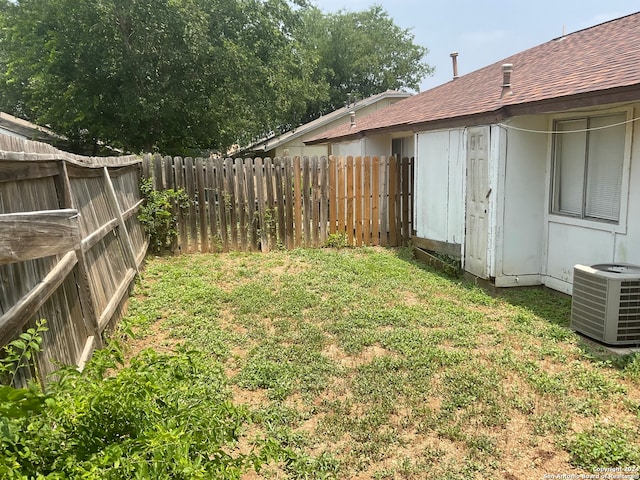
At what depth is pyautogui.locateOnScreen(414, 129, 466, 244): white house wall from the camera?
326 inches

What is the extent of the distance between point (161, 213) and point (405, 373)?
632 centimetres

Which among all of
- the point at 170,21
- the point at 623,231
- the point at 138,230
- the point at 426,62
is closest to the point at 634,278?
the point at 623,231

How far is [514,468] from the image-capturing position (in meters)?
3.08

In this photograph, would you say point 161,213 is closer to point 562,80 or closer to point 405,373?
point 405,373

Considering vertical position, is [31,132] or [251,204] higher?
[31,132]

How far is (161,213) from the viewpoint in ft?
29.9

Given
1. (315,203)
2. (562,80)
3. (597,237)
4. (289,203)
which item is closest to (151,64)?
(289,203)

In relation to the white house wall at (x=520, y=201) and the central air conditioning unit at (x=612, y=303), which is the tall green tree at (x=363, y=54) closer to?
the white house wall at (x=520, y=201)

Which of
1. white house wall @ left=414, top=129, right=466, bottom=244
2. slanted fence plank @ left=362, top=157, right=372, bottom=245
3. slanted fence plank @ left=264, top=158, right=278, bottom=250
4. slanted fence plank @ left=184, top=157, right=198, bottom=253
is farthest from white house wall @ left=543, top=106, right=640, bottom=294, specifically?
slanted fence plank @ left=184, top=157, right=198, bottom=253

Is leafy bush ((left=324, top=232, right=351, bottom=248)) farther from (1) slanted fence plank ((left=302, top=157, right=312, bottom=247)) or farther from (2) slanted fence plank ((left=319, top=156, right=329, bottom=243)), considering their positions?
(1) slanted fence plank ((left=302, top=157, right=312, bottom=247))

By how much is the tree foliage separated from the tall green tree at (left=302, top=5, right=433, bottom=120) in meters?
18.8

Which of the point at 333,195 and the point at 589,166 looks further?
the point at 333,195

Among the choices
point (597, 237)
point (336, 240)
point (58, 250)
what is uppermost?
point (58, 250)

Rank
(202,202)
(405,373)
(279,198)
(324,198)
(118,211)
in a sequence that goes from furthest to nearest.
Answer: (324,198), (279,198), (202,202), (118,211), (405,373)
